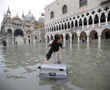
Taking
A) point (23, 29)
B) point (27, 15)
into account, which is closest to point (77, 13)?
point (23, 29)

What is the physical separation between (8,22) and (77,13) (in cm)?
3352

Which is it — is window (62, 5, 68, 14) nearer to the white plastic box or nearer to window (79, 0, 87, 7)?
window (79, 0, 87, 7)

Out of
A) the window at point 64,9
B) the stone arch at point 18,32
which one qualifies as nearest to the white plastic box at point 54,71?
the window at point 64,9

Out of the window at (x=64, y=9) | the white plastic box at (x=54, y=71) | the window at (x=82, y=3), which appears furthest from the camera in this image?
the window at (x=64, y=9)

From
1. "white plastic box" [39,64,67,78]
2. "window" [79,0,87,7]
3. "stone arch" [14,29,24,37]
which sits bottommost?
"white plastic box" [39,64,67,78]

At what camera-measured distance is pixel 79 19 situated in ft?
89.7

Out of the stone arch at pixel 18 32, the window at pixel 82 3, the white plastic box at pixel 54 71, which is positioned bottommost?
the white plastic box at pixel 54 71

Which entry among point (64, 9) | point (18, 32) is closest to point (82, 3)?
point (64, 9)

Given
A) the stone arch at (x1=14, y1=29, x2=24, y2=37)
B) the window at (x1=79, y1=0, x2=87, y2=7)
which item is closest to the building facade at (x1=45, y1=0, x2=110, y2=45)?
the window at (x1=79, y1=0, x2=87, y2=7)

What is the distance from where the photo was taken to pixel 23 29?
50.8 metres

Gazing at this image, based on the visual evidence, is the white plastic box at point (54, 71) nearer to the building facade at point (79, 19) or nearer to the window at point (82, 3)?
the building facade at point (79, 19)

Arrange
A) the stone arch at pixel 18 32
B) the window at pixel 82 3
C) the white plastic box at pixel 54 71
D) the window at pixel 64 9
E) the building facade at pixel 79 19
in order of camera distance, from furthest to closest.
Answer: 1. the stone arch at pixel 18 32
2. the window at pixel 64 9
3. the window at pixel 82 3
4. the building facade at pixel 79 19
5. the white plastic box at pixel 54 71

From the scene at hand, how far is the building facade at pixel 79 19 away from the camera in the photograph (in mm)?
22344

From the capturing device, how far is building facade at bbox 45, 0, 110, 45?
73.3 feet
